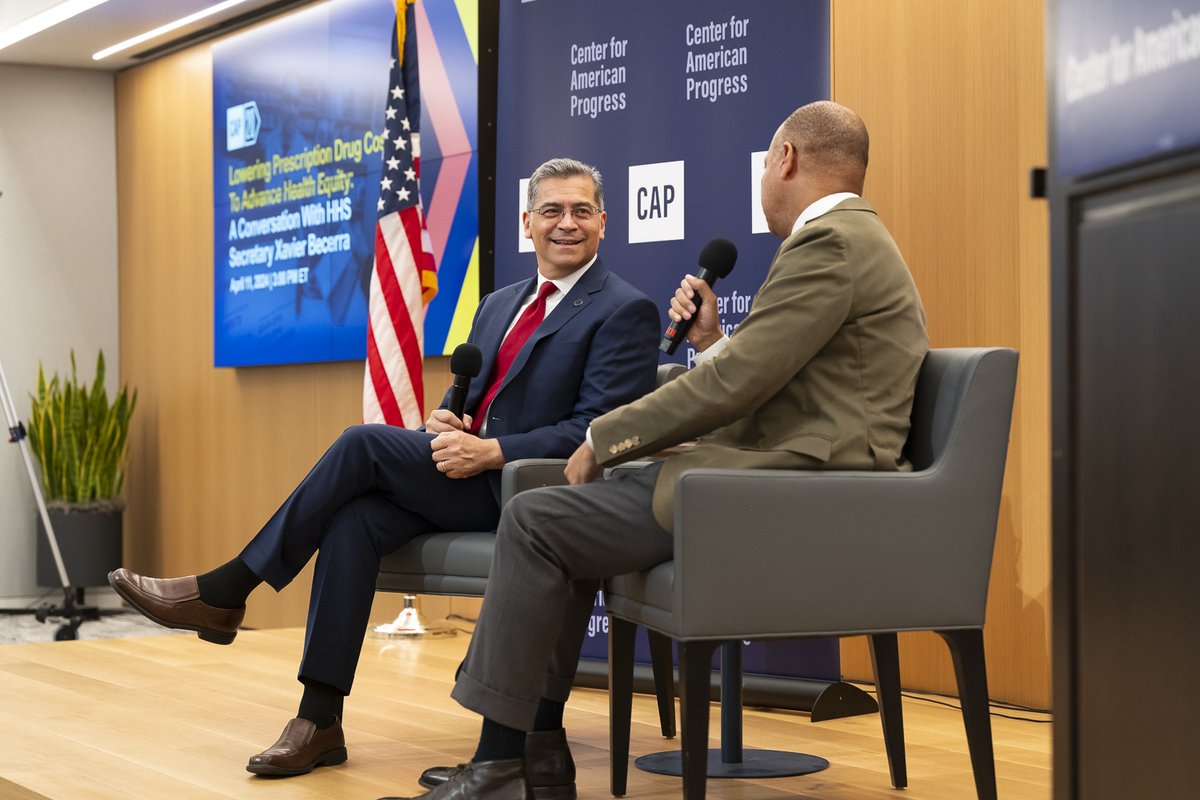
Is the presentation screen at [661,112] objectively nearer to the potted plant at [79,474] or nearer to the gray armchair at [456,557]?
the gray armchair at [456,557]

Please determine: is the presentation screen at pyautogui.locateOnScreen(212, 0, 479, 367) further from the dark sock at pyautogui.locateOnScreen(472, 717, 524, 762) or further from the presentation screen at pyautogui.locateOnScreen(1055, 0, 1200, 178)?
the presentation screen at pyautogui.locateOnScreen(1055, 0, 1200, 178)

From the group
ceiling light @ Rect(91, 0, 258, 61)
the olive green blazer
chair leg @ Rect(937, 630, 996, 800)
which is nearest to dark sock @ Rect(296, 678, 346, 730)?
the olive green blazer

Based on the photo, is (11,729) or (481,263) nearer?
(11,729)

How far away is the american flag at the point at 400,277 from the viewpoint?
5113 millimetres

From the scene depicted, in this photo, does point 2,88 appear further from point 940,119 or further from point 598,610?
point 940,119

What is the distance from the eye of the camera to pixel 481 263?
4879mm

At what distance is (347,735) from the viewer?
3.56 meters

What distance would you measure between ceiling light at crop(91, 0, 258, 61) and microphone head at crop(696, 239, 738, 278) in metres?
4.35

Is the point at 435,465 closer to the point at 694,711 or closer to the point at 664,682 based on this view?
the point at 664,682

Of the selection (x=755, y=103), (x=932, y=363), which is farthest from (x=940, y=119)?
(x=932, y=363)

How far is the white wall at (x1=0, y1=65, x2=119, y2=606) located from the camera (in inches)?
293

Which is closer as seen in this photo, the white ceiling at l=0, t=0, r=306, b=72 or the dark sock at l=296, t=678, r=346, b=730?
the dark sock at l=296, t=678, r=346, b=730

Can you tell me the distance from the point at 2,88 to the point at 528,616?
619cm

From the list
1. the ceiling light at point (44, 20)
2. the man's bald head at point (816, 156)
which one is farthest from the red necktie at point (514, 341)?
the ceiling light at point (44, 20)
